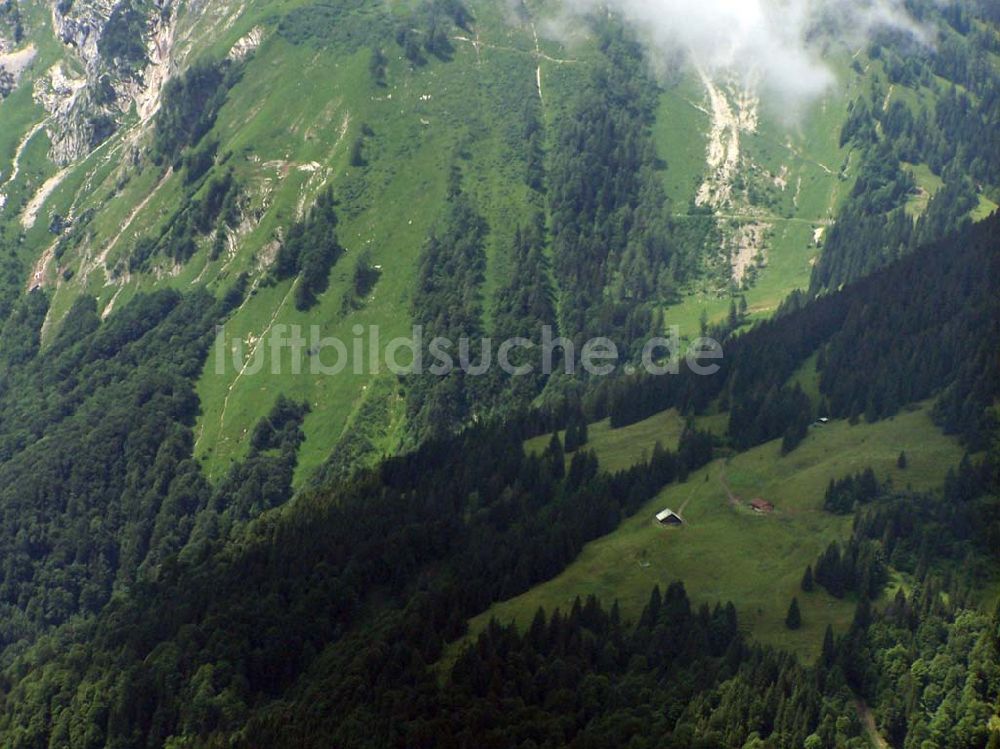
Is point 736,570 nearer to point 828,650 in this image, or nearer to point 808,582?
point 808,582

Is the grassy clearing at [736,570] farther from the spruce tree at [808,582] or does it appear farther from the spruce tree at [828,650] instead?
the spruce tree at [828,650]

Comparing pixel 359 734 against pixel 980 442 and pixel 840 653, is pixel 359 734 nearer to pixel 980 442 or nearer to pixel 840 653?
pixel 840 653

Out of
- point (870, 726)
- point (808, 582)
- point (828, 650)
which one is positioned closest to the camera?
point (870, 726)

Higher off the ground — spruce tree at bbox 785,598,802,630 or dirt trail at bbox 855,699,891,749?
spruce tree at bbox 785,598,802,630

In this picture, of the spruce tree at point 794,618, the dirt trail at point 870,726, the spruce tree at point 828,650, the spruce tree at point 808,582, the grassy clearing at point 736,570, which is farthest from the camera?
the spruce tree at point 808,582

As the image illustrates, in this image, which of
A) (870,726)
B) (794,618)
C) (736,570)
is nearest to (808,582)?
(794,618)

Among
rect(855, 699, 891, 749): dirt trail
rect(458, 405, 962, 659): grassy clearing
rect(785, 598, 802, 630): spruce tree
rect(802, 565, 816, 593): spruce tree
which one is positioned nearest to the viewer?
rect(855, 699, 891, 749): dirt trail

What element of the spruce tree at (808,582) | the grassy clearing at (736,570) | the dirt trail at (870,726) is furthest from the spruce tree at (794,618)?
the dirt trail at (870,726)

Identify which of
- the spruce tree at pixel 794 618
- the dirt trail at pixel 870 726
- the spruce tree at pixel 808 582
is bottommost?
the dirt trail at pixel 870 726

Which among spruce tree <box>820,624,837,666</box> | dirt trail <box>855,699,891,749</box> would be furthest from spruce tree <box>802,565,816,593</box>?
dirt trail <box>855,699,891,749</box>

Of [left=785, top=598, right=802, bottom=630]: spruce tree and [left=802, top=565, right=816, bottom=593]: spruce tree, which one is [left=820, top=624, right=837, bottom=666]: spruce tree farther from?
[left=802, top=565, right=816, bottom=593]: spruce tree

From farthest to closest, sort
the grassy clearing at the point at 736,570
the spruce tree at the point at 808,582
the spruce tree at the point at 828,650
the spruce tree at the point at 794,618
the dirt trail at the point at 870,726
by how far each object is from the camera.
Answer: the spruce tree at the point at 808,582 < the grassy clearing at the point at 736,570 < the spruce tree at the point at 794,618 < the spruce tree at the point at 828,650 < the dirt trail at the point at 870,726

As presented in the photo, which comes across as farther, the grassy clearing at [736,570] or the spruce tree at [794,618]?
the grassy clearing at [736,570]
